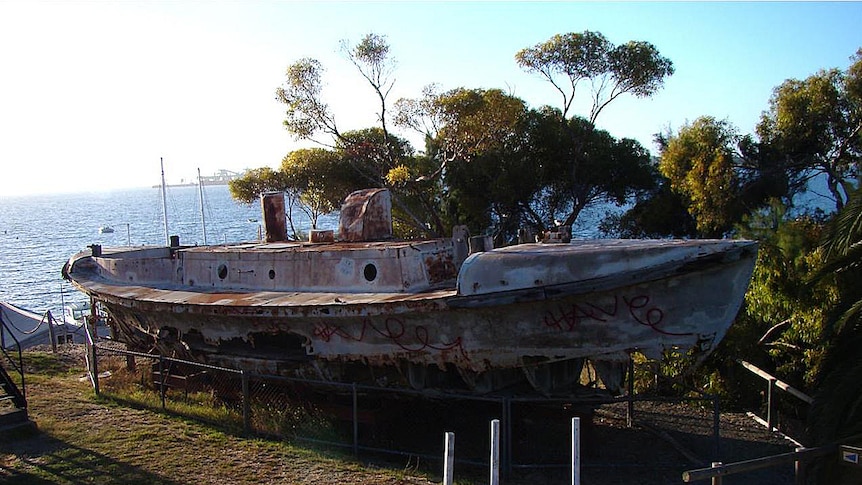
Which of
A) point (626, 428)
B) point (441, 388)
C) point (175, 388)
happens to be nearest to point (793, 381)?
point (626, 428)

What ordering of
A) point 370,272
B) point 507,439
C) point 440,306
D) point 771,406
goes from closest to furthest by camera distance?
1. point 507,439
2. point 440,306
3. point 370,272
4. point 771,406

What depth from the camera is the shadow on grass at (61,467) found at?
8.84 metres

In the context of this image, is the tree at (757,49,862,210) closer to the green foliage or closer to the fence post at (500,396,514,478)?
the fence post at (500,396,514,478)

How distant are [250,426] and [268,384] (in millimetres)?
1529

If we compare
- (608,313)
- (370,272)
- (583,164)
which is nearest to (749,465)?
(608,313)

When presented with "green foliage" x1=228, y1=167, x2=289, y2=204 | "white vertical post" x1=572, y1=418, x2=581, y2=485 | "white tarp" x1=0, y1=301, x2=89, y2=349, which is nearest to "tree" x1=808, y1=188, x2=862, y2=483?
"white vertical post" x1=572, y1=418, x2=581, y2=485

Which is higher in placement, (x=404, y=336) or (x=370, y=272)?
(x=370, y=272)

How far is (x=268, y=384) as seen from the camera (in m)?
12.3

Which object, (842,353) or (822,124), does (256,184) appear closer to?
(822,124)

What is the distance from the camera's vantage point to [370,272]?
37.3 feet

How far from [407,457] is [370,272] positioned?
3.03 m

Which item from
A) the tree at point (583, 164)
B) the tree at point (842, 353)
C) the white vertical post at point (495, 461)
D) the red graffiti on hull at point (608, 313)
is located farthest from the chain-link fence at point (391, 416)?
the tree at point (583, 164)

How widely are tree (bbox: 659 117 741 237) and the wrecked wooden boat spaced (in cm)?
1188

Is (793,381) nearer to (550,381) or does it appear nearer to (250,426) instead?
(550,381)
